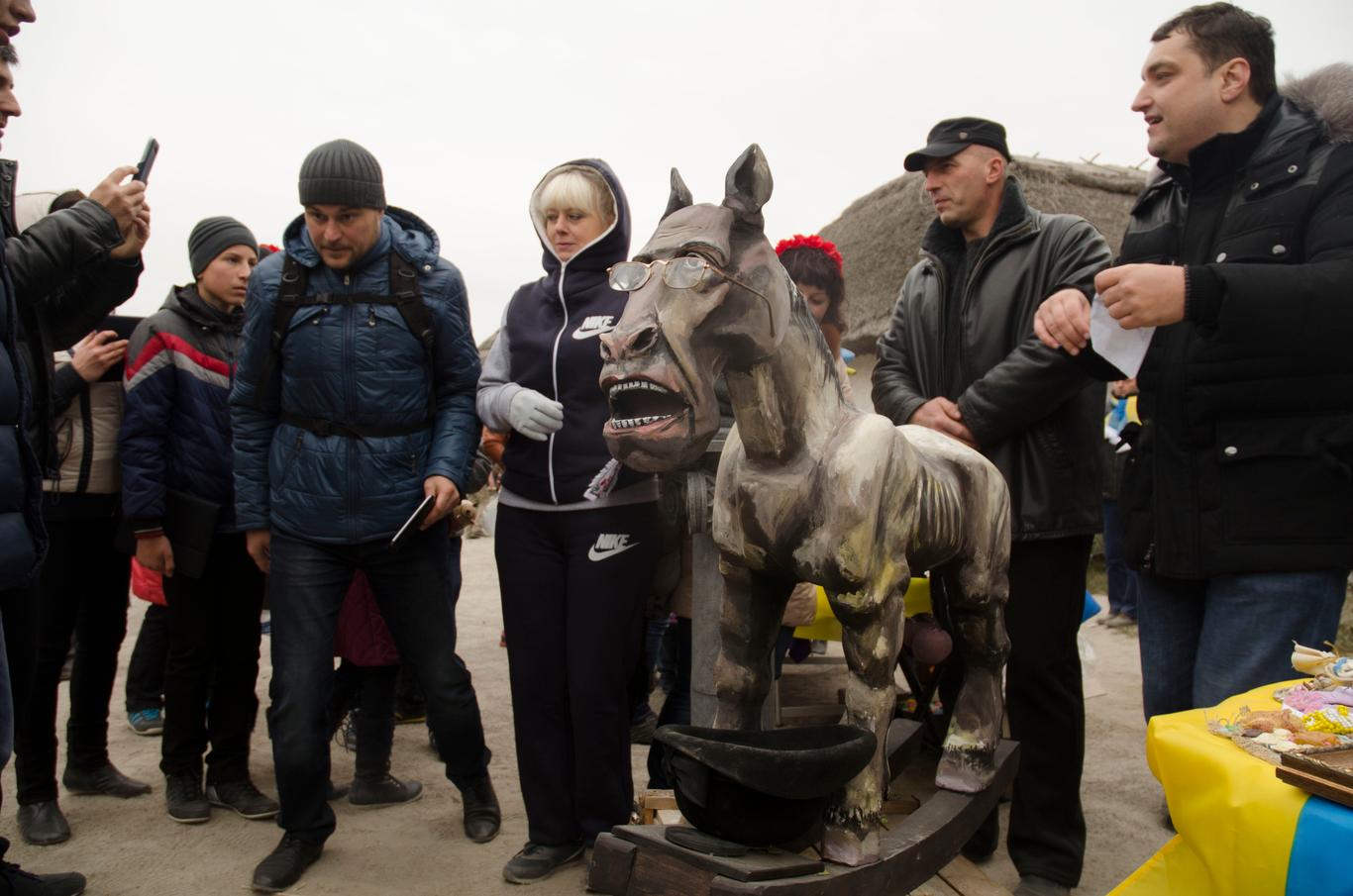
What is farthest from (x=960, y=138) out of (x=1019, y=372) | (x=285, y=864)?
(x=285, y=864)

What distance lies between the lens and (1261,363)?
2383 millimetres

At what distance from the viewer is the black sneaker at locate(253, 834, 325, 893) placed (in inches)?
121

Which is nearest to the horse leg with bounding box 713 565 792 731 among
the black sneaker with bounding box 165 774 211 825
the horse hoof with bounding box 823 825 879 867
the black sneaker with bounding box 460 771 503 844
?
the horse hoof with bounding box 823 825 879 867

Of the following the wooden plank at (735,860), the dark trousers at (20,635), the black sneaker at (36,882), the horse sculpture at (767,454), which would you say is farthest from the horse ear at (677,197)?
the black sneaker at (36,882)

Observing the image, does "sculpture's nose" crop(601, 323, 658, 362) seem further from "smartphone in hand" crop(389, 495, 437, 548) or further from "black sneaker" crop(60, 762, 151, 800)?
"black sneaker" crop(60, 762, 151, 800)

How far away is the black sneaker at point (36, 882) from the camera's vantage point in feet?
9.45

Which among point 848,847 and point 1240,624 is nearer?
point 848,847

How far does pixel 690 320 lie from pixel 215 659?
2929mm

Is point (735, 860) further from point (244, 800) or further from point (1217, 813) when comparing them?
point (244, 800)

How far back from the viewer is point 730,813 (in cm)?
172

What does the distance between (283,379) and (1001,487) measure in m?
2.21

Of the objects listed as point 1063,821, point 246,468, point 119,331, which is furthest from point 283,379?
point 1063,821

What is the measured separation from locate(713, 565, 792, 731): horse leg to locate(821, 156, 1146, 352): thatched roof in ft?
27.3

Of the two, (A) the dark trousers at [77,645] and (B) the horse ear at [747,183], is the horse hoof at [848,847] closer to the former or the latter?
(B) the horse ear at [747,183]
